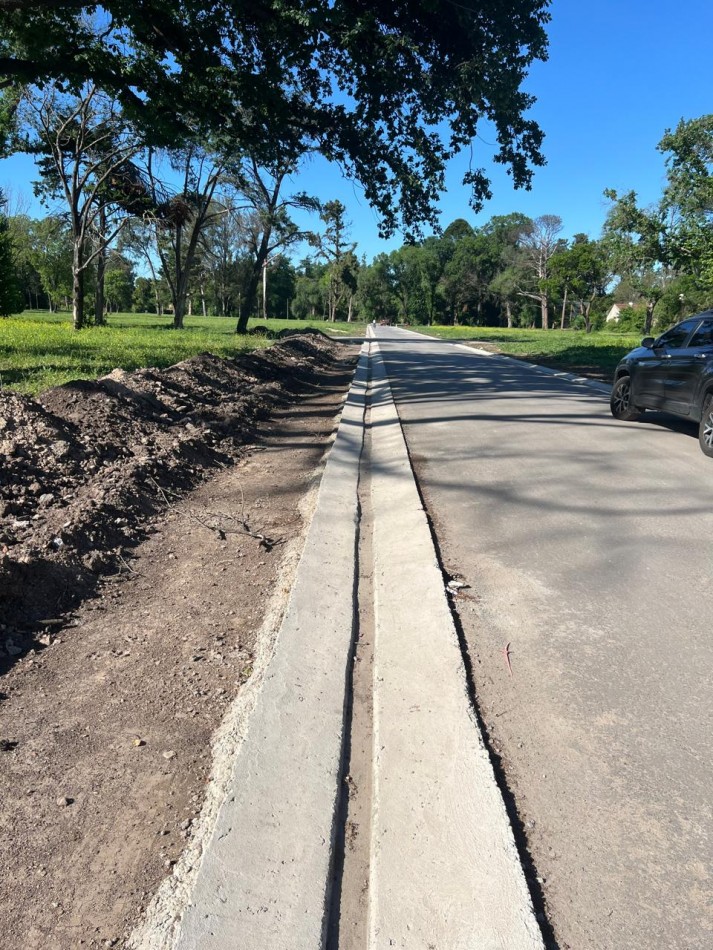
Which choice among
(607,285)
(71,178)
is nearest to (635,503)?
(71,178)

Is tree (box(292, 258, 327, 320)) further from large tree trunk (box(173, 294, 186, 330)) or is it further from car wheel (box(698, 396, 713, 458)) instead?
car wheel (box(698, 396, 713, 458))

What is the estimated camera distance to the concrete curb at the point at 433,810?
1796mm

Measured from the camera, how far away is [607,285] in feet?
241

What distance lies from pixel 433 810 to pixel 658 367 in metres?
8.39

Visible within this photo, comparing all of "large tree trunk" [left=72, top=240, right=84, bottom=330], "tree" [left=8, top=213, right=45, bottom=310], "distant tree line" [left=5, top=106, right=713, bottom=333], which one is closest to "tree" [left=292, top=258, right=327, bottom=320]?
"distant tree line" [left=5, top=106, right=713, bottom=333]

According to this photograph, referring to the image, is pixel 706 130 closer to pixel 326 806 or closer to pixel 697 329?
pixel 697 329

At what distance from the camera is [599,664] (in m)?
3.16

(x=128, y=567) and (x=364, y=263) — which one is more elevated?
(x=364, y=263)

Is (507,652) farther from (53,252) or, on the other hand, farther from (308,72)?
(53,252)

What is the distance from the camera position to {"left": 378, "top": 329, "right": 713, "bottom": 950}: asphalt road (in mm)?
1955

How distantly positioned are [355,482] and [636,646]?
3.79m

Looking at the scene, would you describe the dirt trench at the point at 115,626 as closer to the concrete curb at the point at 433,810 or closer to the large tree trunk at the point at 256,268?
the concrete curb at the point at 433,810

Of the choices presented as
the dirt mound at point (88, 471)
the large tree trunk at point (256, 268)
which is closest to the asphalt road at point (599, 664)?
the dirt mound at point (88, 471)

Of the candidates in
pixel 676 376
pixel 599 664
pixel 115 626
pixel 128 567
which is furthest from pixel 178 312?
pixel 599 664
